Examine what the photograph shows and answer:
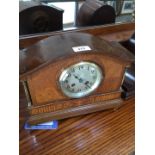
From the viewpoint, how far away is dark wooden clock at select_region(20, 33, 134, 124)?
57 cm

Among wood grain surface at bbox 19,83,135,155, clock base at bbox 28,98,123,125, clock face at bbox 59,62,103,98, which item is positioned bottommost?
wood grain surface at bbox 19,83,135,155

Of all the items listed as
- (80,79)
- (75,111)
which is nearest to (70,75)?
(80,79)

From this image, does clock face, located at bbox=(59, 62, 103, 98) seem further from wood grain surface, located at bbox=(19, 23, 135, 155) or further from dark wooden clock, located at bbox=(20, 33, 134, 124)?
wood grain surface, located at bbox=(19, 23, 135, 155)

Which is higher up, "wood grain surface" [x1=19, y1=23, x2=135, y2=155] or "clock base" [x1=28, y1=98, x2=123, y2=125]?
"clock base" [x1=28, y1=98, x2=123, y2=125]

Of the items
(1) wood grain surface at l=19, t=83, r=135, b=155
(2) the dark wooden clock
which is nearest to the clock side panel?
(2) the dark wooden clock

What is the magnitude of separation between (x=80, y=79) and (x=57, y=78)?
76 millimetres

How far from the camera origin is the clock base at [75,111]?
65 centimetres
